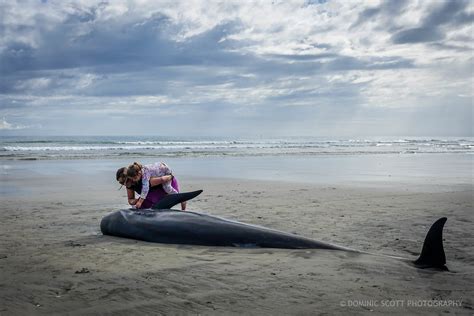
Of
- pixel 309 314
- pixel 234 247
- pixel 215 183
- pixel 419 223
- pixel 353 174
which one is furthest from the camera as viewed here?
pixel 353 174

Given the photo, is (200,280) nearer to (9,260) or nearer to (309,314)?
(309,314)

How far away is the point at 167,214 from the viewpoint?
7.08 m

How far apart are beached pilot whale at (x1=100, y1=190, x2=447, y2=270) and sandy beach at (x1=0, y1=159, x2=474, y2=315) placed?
20 centimetres

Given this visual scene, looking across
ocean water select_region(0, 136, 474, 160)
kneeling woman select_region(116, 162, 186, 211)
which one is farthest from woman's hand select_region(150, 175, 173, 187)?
ocean water select_region(0, 136, 474, 160)

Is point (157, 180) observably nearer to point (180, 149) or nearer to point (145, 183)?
point (145, 183)

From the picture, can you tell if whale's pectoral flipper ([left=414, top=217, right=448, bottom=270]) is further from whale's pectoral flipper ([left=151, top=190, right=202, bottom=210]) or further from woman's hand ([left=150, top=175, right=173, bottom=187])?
woman's hand ([left=150, top=175, right=173, bottom=187])

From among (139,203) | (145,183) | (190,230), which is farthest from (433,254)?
(145,183)

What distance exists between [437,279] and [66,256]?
14.6ft

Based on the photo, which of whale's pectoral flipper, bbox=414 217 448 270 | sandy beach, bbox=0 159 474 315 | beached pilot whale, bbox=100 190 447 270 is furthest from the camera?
beached pilot whale, bbox=100 190 447 270

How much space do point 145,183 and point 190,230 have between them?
184 centimetres

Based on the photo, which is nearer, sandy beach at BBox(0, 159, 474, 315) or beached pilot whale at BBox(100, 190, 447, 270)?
sandy beach at BBox(0, 159, 474, 315)

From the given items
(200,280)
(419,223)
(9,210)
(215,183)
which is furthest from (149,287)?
(215,183)

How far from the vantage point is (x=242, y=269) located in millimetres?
5203

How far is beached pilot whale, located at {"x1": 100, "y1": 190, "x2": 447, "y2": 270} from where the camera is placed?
624 centimetres
